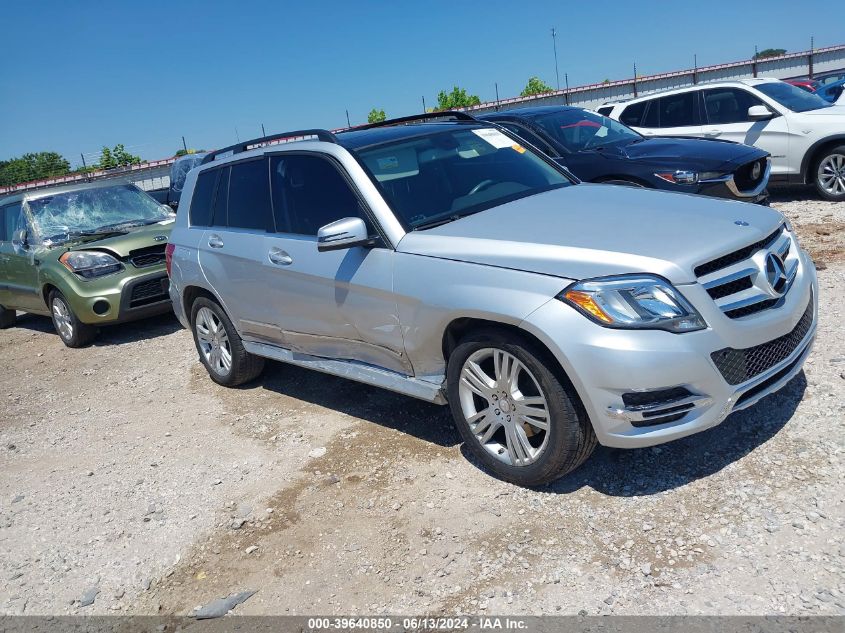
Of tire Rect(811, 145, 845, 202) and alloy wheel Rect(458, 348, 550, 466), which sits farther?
tire Rect(811, 145, 845, 202)

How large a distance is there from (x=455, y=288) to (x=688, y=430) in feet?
4.22

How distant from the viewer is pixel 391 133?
5.08 meters

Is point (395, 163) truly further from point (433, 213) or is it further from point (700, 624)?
point (700, 624)

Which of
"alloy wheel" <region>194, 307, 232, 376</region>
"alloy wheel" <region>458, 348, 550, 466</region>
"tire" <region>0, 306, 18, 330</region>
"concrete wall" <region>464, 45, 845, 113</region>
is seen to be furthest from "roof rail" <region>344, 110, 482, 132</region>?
"concrete wall" <region>464, 45, 845, 113</region>

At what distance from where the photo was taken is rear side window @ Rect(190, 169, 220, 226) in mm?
6020

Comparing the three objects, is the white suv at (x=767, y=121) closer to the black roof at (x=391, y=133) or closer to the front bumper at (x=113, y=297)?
the black roof at (x=391, y=133)

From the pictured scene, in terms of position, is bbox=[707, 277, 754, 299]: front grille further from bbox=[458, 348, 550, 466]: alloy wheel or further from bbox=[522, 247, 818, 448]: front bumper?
bbox=[458, 348, 550, 466]: alloy wheel

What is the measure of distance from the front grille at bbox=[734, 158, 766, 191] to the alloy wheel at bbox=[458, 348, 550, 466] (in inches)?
210

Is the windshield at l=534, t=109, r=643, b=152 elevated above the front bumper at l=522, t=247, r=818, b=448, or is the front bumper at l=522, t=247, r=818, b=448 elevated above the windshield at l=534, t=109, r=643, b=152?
the windshield at l=534, t=109, r=643, b=152

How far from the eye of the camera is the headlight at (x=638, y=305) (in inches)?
132

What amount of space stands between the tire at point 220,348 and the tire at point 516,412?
251 cm

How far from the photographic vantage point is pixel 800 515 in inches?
131

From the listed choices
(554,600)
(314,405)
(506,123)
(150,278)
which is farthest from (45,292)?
(554,600)

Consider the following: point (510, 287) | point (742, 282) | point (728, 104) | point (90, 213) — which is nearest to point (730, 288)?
point (742, 282)
